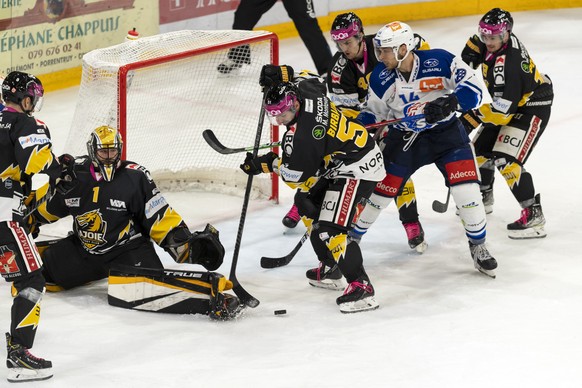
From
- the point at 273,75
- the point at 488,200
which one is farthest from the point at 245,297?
the point at 488,200

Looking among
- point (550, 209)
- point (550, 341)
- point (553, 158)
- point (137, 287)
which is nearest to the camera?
point (550, 341)

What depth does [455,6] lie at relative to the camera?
1090cm

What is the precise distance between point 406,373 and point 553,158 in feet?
10.5

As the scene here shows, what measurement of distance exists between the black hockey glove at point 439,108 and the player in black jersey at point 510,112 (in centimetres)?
58

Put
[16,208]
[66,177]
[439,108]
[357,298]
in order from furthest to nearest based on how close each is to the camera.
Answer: [439,108] < [357,298] < [66,177] < [16,208]

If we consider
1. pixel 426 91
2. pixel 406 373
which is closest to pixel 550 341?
pixel 406 373

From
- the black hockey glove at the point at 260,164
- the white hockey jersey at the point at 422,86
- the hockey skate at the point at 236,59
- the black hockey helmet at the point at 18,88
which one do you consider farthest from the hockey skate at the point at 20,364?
the hockey skate at the point at 236,59

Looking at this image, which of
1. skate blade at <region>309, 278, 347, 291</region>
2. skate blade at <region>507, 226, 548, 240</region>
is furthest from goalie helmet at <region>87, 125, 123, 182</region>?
skate blade at <region>507, 226, 548, 240</region>

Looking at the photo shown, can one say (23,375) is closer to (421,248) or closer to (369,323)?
(369,323)

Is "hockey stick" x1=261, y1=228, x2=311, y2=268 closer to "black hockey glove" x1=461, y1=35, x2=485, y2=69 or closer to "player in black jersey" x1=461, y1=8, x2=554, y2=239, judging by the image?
"player in black jersey" x1=461, y1=8, x2=554, y2=239

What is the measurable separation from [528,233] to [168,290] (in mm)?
1986

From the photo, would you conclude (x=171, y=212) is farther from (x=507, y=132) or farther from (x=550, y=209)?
(x=550, y=209)

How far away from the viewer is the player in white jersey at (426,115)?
5.29 m

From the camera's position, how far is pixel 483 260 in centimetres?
548
